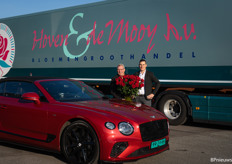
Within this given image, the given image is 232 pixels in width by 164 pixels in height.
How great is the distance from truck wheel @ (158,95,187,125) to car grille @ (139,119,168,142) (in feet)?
12.7

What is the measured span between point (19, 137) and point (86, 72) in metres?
5.18

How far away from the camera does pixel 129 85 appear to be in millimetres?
7066

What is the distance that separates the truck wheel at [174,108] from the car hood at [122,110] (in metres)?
3.67

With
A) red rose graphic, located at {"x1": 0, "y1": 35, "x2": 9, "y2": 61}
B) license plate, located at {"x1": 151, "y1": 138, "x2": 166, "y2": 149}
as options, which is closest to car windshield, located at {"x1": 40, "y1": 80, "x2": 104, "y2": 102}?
license plate, located at {"x1": 151, "y1": 138, "x2": 166, "y2": 149}

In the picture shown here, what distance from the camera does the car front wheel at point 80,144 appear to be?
4816 millimetres

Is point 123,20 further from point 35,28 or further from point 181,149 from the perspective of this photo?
point 181,149

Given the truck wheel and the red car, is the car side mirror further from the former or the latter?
the truck wheel

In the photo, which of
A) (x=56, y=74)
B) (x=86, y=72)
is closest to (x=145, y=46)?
(x=86, y=72)

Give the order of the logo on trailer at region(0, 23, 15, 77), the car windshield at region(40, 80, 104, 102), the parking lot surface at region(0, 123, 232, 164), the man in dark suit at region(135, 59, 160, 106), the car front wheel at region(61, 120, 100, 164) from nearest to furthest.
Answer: the car front wheel at region(61, 120, 100, 164), the parking lot surface at region(0, 123, 232, 164), the car windshield at region(40, 80, 104, 102), the man in dark suit at region(135, 59, 160, 106), the logo on trailer at region(0, 23, 15, 77)

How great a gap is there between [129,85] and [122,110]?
1.89 metres

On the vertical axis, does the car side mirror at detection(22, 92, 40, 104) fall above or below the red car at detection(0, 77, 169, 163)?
above

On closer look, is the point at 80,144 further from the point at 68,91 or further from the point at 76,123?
the point at 68,91

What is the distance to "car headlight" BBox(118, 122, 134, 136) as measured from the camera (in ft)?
15.6

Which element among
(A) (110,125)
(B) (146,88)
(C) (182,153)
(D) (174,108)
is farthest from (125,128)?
(D) (174,108)
